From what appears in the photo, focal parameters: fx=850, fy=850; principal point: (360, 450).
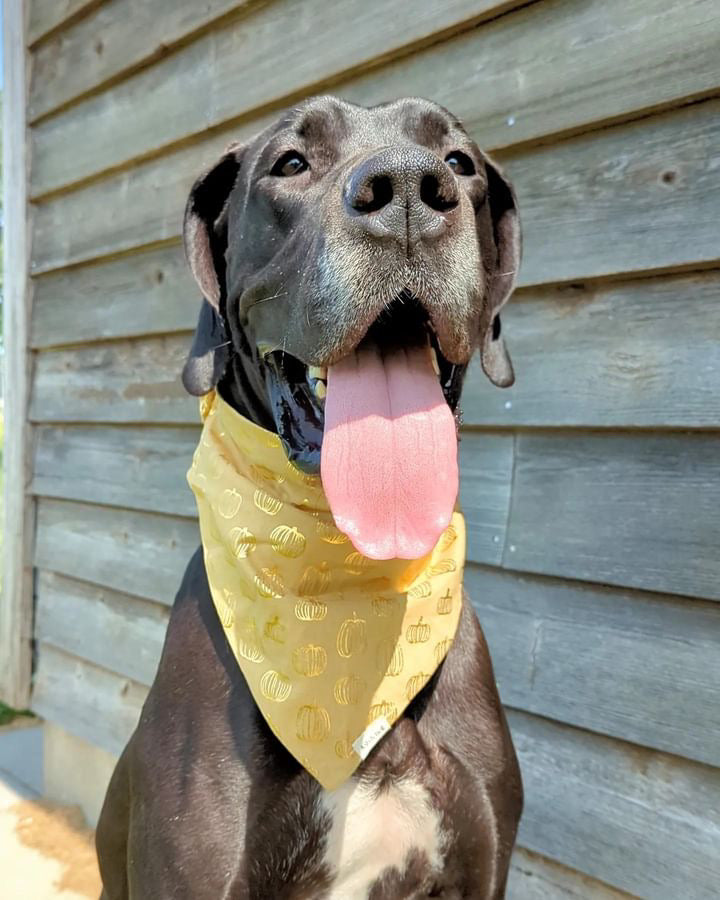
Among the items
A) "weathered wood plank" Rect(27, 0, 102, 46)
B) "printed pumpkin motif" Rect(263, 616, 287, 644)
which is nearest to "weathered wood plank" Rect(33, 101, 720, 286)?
"printed pumpkin motif" Rect(263, 616, 287, 644)

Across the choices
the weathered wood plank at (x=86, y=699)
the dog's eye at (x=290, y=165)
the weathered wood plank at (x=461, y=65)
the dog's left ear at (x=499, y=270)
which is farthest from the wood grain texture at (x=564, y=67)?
the weathered wood plank at (x=86, y=699)

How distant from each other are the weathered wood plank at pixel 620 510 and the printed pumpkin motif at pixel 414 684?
64cm

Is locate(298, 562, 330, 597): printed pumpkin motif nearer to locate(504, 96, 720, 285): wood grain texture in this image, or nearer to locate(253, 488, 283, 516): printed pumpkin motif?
locate(253, 488, 283, 516): printed pumpkin motif

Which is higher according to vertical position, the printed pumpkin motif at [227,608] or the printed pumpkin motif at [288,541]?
the printed pumpkin motif at [288,541]

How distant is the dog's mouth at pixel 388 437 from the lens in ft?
4.76

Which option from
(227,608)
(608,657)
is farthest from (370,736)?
(608,657)

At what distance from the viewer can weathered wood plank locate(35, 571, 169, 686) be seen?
138 inches

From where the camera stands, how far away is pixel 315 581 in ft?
5.86

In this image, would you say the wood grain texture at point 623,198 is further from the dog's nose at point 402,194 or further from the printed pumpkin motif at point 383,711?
the printed pumpkin motif at point 383,711

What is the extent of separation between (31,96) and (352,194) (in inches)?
131

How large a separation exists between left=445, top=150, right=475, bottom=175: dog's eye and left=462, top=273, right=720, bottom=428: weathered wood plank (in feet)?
1.65

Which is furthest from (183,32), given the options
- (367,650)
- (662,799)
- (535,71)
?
(662,799)

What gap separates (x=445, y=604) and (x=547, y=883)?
104 cm

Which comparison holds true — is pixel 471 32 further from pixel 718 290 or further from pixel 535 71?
pixel 718 290
